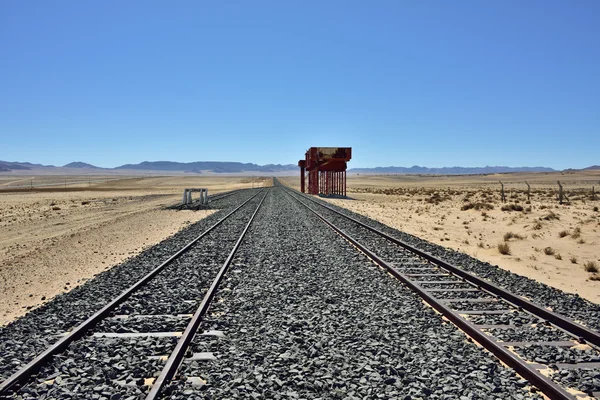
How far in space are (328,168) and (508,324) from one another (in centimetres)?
4413

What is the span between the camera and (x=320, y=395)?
438 centimetres

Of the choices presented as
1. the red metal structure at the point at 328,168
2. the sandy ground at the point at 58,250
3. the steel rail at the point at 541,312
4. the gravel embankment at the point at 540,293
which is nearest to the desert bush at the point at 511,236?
the gravel embankment at the point at 540,293

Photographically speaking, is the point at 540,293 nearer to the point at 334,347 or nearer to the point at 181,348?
the point at 334,347

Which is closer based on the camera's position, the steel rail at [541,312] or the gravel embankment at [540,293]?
the steel rail at [541,312]

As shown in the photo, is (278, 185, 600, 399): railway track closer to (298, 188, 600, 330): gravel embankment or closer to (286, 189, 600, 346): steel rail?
(286, 189, 600, 346): steel rail

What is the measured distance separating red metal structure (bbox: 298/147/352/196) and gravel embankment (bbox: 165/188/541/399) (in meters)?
39.9

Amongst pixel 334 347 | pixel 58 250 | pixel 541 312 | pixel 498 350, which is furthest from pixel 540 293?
pixel 58 250

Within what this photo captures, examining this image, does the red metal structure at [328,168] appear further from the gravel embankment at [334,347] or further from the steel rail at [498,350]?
the steel rail at [498,350]

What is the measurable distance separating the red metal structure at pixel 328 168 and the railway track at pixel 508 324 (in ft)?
127

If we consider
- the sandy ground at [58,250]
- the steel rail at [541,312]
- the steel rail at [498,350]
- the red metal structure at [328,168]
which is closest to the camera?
the steel rail at [498,350]

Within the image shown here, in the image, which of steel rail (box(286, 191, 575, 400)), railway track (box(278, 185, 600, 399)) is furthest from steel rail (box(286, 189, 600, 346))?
steel rail (box(286, 191, 575, 400))

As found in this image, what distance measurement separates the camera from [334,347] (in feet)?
18.3

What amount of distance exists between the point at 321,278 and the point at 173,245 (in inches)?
257

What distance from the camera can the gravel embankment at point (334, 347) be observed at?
14.8ft
